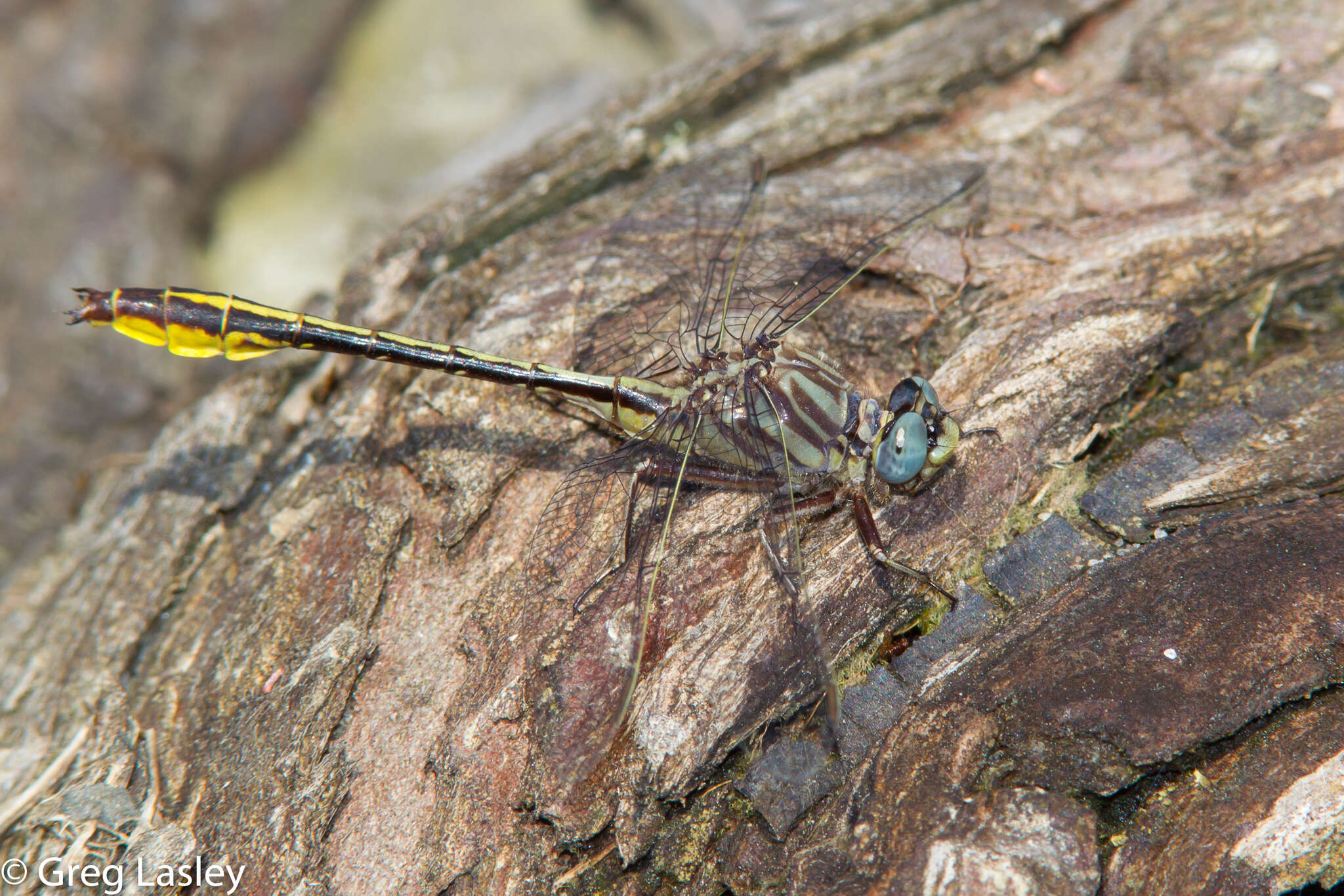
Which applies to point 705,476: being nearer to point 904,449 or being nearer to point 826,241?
point 904,449

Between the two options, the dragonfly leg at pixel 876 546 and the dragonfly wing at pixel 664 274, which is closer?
the dragonfly leg at pixel 876 546

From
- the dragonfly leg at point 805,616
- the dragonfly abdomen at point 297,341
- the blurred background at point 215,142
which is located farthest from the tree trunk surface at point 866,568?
the blurred background at point 215,142

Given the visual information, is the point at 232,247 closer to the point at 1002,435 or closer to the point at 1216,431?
the point at 1002,435

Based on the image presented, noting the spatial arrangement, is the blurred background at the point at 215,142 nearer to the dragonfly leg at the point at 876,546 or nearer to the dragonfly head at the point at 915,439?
the dragonfly head at the point at 915,439

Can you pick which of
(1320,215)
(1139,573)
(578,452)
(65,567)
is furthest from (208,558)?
(1320,215)

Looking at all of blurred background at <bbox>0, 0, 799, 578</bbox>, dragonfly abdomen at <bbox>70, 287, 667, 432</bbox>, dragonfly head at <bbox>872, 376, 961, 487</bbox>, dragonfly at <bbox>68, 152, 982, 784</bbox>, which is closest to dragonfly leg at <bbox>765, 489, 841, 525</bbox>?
dragonfly at <bbox>68, 152, 982, 784</bbox>

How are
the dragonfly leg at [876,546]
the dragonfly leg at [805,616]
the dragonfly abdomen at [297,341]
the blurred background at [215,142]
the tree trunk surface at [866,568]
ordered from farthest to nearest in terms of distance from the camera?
the blurred background at [215,142]
the dragonfly abdomen at [297,341]
the dragonfly leg at [876,546]
the dragonfly leg at [805,616]
the tree trunk surface at [866,568]
